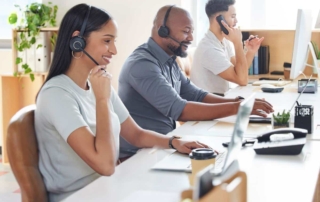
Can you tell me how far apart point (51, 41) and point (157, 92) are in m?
2.06

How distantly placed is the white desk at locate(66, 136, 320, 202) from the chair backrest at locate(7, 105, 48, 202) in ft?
0.84

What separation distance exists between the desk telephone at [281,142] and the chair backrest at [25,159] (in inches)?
28.7

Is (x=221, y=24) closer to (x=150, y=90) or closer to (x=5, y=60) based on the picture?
(x=150, y=90)

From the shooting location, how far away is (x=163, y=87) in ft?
8.03

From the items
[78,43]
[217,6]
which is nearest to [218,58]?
[217,6]

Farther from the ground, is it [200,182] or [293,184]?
[200,182]

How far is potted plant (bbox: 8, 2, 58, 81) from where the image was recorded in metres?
4.17

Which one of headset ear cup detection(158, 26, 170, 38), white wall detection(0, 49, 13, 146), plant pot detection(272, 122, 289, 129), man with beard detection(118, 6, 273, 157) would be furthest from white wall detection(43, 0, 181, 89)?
plant pot detection(272, 122, 289, 129)

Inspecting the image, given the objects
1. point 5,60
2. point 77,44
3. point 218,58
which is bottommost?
point 5,60

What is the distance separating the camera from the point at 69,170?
175 cm

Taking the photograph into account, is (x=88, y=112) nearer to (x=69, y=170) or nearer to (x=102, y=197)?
(x=69, y=170)

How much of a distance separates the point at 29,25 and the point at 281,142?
2.84 meters

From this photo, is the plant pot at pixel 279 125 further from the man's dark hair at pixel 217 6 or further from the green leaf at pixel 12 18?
the green leaf at pixel 12 18

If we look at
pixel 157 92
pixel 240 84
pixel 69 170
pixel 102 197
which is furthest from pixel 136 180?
pixel 240 84
